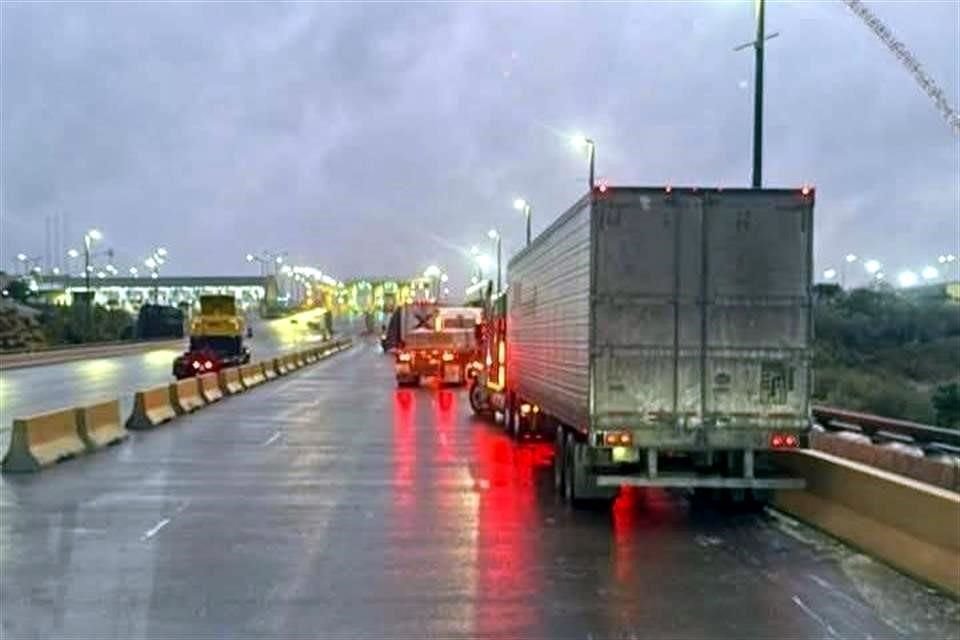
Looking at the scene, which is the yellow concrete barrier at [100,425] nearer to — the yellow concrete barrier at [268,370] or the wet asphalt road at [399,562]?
the wet asphalt road at [399,562]

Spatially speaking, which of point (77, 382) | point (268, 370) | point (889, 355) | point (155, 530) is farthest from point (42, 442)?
point (889, 355)

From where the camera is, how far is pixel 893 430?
1085 inches

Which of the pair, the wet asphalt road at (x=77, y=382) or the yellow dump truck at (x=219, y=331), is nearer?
the wet asphalt road at (x=77, y=382)

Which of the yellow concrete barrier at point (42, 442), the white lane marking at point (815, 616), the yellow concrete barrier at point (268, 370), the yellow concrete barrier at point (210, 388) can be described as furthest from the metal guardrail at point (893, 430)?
the yellow concrete barrier at point (268, 370)

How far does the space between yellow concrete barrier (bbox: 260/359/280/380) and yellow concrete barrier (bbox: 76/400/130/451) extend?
27238 millimetres

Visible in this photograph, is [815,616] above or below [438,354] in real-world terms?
below

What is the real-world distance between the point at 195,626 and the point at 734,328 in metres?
7.58

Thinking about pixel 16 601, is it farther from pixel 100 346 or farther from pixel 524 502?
pixel 100 346

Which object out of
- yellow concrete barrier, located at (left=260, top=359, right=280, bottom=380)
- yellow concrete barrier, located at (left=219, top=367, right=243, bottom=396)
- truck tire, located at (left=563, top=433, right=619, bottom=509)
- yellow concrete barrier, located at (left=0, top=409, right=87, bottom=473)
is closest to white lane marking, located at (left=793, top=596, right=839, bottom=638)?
truck tire, located at (left=563, top=433, right=619, bottom=509)

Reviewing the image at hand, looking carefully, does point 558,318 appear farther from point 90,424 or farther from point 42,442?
point 90,424

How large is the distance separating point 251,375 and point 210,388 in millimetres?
A: 9915

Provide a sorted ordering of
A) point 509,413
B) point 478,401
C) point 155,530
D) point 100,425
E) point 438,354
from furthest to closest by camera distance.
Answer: point 438,354, point 478,401, point 509,413, point 100,425, point 155,530

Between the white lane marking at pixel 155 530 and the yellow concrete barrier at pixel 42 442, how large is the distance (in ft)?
20.6

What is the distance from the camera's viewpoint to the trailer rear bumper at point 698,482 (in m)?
15.2
